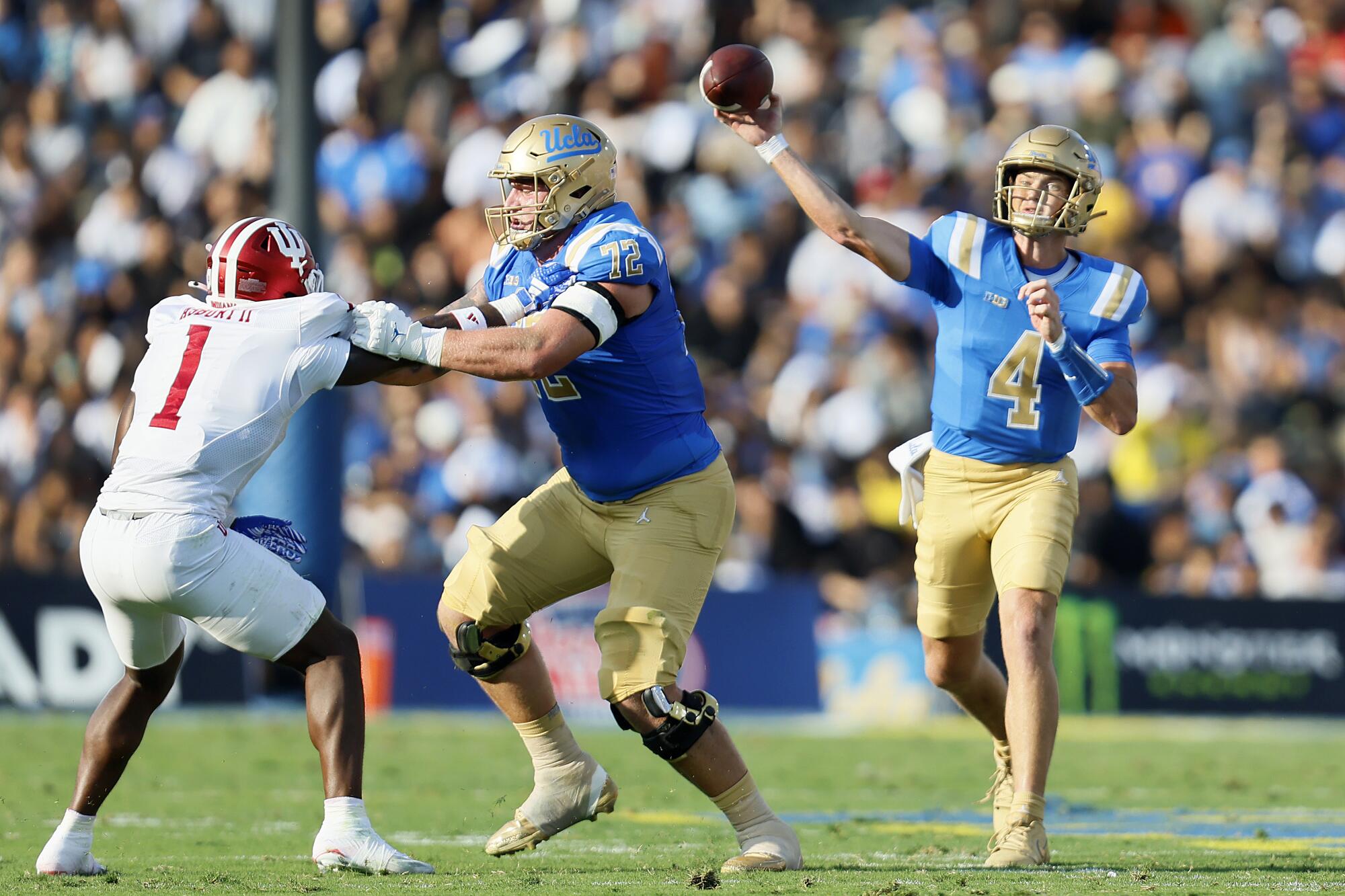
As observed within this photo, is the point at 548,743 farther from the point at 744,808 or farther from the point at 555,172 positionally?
the point at 555,172

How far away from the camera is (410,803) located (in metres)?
7.65

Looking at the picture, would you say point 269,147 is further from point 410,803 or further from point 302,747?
point 410,803

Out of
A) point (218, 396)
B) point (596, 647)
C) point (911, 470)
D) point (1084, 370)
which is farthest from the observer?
point (596, 647)

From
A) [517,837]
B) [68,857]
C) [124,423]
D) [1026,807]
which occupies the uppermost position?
[124,423]

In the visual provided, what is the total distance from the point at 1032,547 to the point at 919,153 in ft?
31.6

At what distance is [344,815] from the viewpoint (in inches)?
209

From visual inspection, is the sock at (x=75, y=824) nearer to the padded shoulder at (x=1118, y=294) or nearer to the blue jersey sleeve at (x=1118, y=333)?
the blue jersey sleeve at (x=1118, y=333)

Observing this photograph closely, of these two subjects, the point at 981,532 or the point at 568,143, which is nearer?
the point at 568,143

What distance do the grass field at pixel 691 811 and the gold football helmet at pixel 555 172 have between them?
2005mm

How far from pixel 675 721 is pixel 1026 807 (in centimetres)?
114

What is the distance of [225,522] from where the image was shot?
5.32 meters

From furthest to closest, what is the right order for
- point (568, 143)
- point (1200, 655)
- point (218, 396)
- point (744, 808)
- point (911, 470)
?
point (1200, 655), point (911, 470), point (568, 143), point (744, 808), point (218, 396)

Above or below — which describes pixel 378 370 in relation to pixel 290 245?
below

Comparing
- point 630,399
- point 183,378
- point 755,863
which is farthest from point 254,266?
point 755,863
